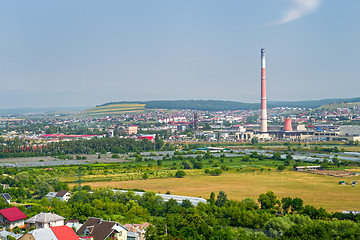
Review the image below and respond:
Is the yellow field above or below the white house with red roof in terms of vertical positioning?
below

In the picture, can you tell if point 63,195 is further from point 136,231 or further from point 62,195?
point 136,231

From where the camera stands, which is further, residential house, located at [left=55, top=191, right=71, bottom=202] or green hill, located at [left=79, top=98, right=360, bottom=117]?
green hill, located at [left=79, top=98, right=360, bottom=117]

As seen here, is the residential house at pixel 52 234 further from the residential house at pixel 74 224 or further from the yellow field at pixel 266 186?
→ the yellow field at pixel 266 186

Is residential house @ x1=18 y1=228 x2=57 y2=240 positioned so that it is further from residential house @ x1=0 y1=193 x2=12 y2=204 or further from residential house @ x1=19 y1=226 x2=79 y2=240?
residential house @ x1=0 y1=193 x2=12 y2=204

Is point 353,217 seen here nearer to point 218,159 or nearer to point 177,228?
point 177,228

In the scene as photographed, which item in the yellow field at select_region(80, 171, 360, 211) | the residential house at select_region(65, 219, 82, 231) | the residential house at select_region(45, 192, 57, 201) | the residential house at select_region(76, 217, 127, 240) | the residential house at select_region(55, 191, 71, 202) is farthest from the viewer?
the residential house at select_region(45, 192, 57, 201)

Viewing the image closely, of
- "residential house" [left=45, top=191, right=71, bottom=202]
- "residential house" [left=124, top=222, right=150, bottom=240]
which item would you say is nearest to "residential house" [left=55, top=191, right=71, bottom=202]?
"residential house" [left=45, top=191, right=71, bottom=202]

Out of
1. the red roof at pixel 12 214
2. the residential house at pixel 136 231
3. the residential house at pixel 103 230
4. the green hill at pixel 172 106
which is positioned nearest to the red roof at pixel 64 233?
the residential house at pixel 103 230

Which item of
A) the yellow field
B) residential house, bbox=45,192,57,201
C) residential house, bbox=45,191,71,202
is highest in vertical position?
residential house, bbox=45,191,71,202
